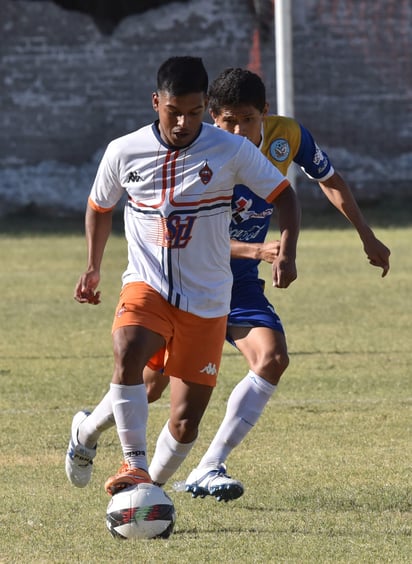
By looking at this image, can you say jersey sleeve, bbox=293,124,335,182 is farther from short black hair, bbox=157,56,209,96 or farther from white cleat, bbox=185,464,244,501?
white cleat, bbox=185,464,244,501

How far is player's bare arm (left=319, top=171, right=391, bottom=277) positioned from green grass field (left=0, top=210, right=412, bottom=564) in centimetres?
101

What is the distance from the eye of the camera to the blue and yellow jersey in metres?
6.05

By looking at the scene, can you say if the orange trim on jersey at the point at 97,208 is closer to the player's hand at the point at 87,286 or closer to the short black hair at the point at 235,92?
the player's hand at the point at 87,286

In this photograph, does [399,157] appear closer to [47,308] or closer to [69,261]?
[69,261]

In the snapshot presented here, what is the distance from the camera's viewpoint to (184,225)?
5090mm

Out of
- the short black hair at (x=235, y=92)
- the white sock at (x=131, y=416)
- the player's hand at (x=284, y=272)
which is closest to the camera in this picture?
the white sock at (x=131, y=416)

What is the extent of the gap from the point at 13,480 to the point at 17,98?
18.7 m

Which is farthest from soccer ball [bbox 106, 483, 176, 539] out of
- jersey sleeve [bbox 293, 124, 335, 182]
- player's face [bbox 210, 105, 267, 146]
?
jersey sleeve [bbox 293, 124, 335, 182]

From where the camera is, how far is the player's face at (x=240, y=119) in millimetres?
5930

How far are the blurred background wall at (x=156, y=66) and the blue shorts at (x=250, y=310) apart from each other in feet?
58.4

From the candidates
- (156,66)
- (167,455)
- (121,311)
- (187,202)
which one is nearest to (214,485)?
(167,455)

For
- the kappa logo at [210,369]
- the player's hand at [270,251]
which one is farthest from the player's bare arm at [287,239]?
the kappa logo at [210,369]

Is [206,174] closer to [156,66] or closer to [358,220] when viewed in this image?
[358,220]

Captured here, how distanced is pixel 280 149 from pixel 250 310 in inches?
31.3
